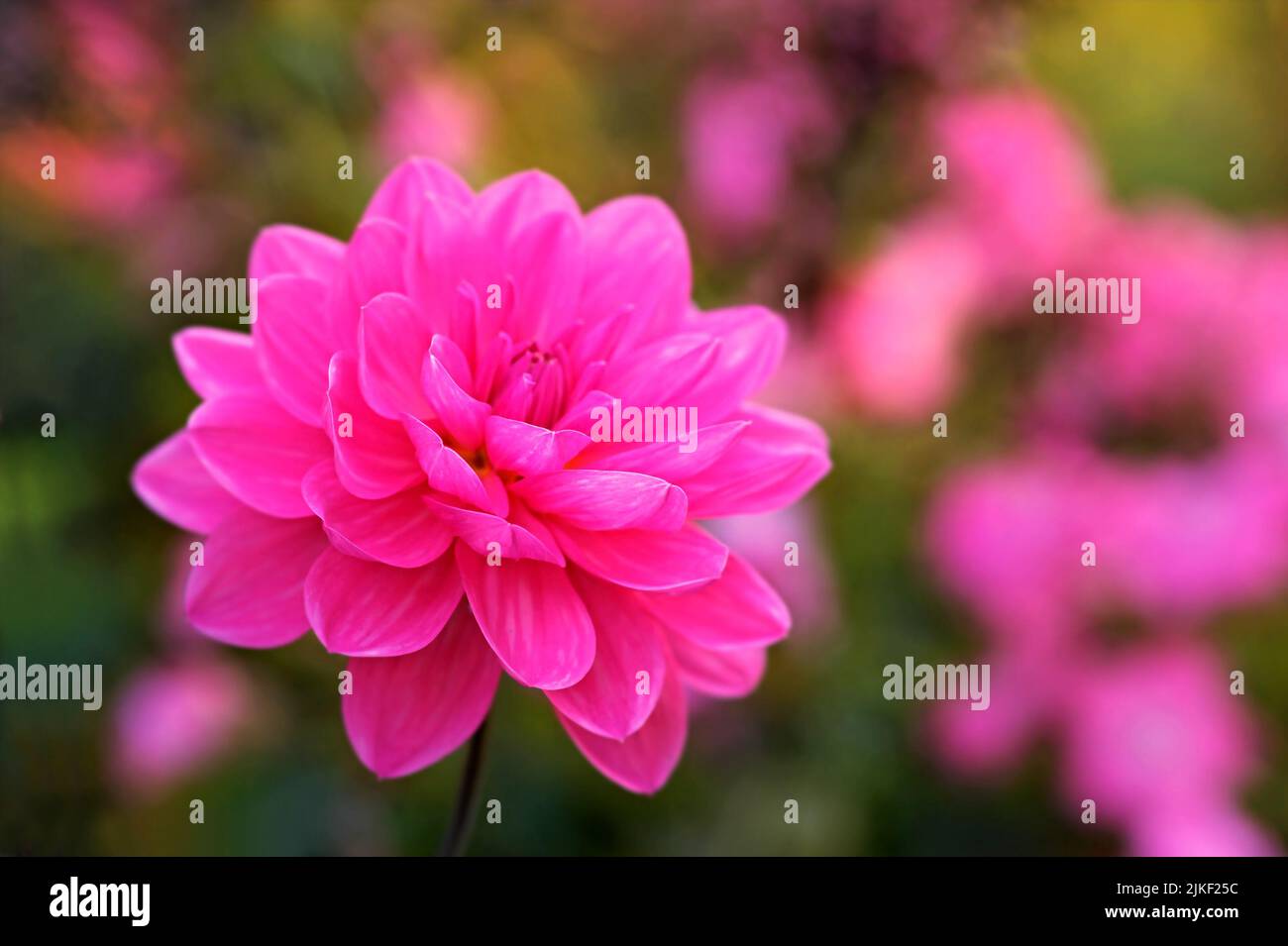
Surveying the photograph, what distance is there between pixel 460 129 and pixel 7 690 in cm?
50

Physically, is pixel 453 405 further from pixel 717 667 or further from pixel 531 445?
pixel 717 667

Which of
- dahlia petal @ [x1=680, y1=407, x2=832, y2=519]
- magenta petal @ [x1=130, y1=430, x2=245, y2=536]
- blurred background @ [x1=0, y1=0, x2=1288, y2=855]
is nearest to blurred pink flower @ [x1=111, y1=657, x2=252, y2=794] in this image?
blurred background @ [x1=0, y1=0, x2=1288, y2=855]

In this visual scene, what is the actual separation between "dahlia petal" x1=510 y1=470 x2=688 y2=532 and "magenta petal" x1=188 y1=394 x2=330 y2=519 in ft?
0.27

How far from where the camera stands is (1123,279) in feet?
3.03

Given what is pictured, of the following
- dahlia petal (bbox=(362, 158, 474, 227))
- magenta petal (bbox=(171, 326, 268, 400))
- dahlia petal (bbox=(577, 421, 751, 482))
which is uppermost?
dahlia petal (bbox=(362, 158, 474, 227))

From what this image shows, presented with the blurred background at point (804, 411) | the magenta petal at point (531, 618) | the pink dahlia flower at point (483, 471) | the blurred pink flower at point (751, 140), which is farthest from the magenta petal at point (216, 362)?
the blurred pink flower at point (751, 140)

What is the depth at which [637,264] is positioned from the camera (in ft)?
1.55

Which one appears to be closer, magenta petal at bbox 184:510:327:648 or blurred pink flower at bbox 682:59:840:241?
magenta petal at bbox 184:510:327:648

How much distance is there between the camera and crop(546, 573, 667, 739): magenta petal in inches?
16.0

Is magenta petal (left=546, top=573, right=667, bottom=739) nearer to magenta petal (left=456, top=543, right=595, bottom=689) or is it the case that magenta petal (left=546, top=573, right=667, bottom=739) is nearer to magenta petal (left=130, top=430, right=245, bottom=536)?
magenta petal (left=456, top=543, right=595, bottom=689)

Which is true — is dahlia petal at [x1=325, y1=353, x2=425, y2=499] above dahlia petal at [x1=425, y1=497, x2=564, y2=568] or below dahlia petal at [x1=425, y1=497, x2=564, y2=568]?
above

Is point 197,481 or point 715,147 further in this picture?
point 715,147

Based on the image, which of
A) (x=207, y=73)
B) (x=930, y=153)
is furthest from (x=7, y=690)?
(x=930, y=153)
